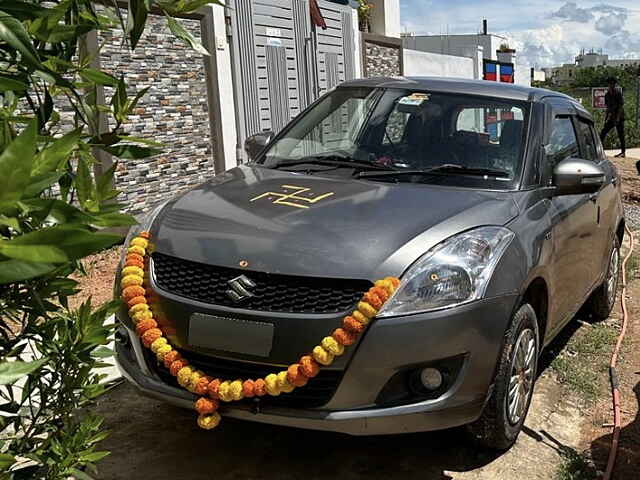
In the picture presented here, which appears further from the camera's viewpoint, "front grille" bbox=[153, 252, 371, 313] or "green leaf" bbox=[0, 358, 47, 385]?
"front grille" bbox=[153, 252, 371, 313]

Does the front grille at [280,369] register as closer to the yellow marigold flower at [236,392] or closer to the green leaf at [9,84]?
the yellow marigold flower at [236,392]

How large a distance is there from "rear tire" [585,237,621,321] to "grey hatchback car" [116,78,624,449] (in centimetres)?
142

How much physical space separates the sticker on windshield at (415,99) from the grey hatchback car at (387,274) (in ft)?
1.15

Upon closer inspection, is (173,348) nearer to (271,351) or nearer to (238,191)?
(271,351)

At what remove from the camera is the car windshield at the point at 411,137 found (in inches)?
154

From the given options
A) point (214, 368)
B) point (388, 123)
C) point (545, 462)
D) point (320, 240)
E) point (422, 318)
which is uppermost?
point (388, 123)

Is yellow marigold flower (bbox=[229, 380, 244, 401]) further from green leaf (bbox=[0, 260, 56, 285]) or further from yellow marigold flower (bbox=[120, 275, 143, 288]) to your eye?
green leaf (bbox=[0, 260, 56, 285])

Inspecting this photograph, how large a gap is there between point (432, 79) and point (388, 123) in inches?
24.4

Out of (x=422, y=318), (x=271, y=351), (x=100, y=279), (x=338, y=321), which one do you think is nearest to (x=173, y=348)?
(x=271, y=351)

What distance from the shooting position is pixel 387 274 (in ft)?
9.55

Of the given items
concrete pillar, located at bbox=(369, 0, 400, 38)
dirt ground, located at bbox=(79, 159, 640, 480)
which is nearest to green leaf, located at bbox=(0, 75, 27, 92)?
dirt ground, located at bbox=(79, 159, 640, 480)

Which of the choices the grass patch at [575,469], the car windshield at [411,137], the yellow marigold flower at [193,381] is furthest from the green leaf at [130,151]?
the grass patch at [575,469]

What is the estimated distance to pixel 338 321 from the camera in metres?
2.86

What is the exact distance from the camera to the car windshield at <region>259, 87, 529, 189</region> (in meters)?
3.92
